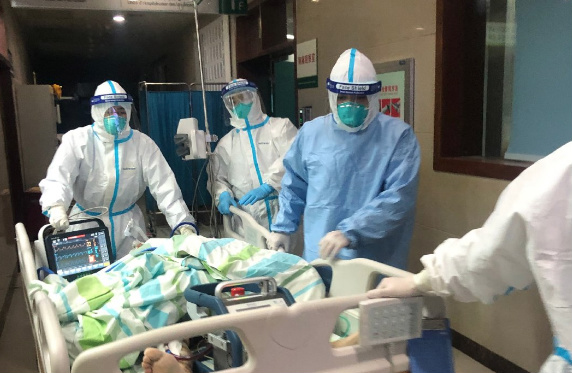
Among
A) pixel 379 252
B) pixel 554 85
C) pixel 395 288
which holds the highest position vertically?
pixel 554 85

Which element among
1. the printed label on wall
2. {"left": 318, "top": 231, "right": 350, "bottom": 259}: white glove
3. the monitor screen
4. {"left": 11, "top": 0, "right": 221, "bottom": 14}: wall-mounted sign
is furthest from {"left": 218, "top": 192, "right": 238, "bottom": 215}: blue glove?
{"left": 11, "top": 0, "right": 221, "bottom": 14}: wall-mounted sign

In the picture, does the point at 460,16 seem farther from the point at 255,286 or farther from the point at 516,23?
the point at 255,286

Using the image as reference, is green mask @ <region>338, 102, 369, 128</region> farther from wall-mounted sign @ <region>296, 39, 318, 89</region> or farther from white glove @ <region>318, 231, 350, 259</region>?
wall-mounted sign @ <region>296, 39, 318, 89</region>

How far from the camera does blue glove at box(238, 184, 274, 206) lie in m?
2.93

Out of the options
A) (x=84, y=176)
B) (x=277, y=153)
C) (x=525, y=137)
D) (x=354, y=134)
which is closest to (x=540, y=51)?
(x=525, y=137)

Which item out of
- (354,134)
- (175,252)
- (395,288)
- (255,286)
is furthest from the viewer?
(354,134)

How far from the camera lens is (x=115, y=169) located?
267cm

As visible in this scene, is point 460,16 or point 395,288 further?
point 460,16

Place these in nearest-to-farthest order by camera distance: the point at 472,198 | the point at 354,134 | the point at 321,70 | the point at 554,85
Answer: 1. the point at 354,134
2. the point at 554,85
3. the point at 472,198
4. the point at 321,70

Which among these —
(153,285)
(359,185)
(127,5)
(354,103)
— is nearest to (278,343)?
(153,285)

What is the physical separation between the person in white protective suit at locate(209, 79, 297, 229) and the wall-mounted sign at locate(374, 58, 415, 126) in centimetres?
64

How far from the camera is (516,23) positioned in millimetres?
2637

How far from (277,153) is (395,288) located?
2094 millimetres

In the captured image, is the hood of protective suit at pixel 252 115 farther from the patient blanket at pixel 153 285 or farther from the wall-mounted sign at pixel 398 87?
the patient blanket at pixel 153 285
